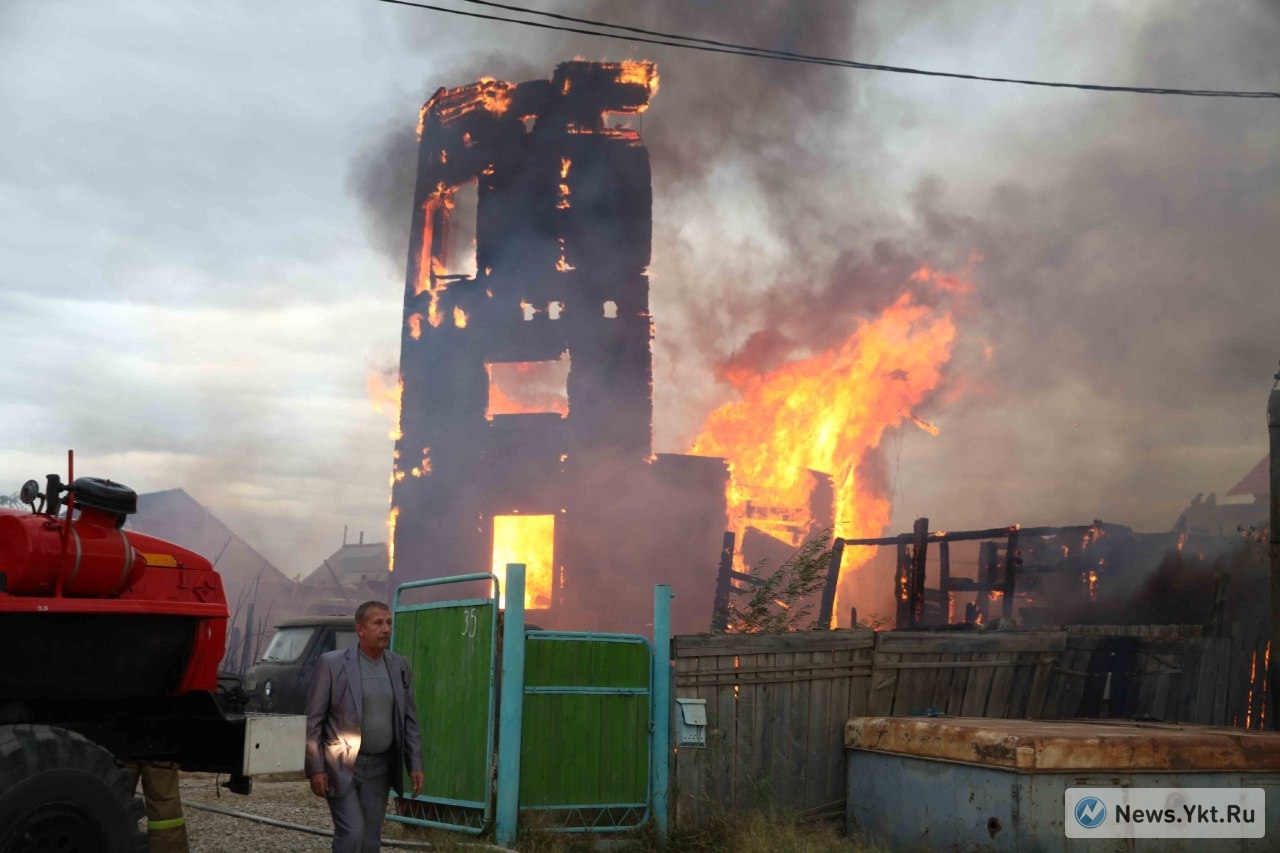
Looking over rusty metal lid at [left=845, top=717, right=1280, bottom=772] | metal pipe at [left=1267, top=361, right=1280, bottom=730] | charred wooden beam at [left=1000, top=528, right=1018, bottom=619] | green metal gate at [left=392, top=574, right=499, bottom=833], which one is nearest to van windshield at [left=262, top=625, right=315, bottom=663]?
green metal gate at [left=392, top=574, right=499, bottom=833]

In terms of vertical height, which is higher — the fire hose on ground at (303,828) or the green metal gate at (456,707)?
the green metal gate at (456,707)

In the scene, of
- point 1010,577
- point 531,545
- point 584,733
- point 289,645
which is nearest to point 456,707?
point 584,733

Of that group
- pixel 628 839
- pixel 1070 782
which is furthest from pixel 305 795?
pixel 1070 782

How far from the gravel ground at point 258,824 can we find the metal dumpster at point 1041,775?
405 centimetres

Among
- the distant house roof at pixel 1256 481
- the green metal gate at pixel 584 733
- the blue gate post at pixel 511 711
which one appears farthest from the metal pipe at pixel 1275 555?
the distant house roof at pixel 1256 481

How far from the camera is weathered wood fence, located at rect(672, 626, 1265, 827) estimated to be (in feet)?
30.6

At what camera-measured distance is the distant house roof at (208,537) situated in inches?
2013

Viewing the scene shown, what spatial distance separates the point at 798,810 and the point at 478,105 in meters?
33.1

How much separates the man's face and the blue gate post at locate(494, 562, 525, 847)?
2.18 m

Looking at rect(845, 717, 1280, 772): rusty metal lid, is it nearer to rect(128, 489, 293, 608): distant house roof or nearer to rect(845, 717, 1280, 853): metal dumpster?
rect(845, 717, 1280, 853): metal dumpster

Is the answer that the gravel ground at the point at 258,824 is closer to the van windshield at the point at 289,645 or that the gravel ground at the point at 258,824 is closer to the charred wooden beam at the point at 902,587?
the van windshield at the point at 289,645

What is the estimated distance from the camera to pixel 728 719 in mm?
9391

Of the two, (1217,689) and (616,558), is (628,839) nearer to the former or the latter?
(1217,689)

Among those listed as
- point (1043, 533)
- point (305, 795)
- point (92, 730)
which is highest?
point (1043, 533)
